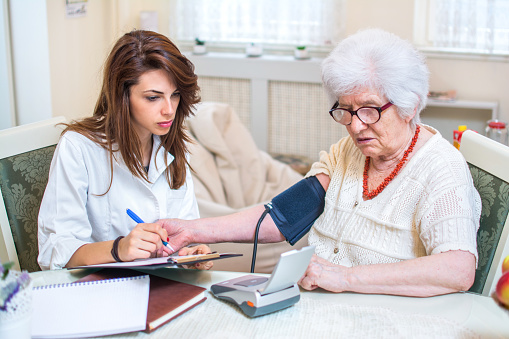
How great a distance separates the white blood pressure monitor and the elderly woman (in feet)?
0.37

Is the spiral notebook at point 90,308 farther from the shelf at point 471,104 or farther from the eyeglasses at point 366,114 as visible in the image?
the shelf at point 471,104

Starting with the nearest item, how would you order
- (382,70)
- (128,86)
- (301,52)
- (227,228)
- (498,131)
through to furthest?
(382,70) → (128,86) → (227,228) → (498,131) → (301,52)

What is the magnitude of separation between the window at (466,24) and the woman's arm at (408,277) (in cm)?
247

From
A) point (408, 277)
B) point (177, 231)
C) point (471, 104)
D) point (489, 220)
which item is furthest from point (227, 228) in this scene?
point (471, 104)

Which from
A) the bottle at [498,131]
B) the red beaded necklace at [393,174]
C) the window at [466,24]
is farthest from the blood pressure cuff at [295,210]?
the window at [466,24]

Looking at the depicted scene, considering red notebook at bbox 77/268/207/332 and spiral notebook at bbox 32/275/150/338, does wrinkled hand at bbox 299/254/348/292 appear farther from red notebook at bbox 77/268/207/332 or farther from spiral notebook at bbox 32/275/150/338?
spiral notebook at bbox 32/275/150/338

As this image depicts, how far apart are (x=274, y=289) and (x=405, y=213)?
46 cm

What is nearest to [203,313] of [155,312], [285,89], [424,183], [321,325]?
[155,312]

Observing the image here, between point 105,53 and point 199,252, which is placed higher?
point 105,53

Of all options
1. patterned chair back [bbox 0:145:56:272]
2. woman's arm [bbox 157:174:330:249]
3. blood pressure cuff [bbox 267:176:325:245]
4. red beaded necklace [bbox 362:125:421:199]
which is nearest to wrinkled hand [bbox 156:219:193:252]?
woman's arm [bbox 157:174:330:249]

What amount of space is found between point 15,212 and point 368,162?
1014 millimetres

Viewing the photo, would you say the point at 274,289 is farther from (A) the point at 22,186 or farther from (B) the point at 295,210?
(A) the point at 22,186

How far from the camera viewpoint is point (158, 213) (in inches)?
66.1

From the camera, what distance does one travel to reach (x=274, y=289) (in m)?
1.17
